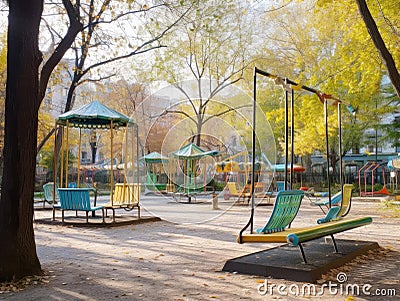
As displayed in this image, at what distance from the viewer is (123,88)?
35906 millimetres

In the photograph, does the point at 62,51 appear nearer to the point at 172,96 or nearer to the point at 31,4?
the point at 31,4

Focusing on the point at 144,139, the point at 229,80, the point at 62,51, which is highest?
the point at 229,80

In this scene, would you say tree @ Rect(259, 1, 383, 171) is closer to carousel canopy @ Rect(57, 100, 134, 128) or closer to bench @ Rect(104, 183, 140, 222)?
carousel canopy @ Rect(57, 100, 134, 128)

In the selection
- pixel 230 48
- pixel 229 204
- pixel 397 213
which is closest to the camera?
pixel 397 213

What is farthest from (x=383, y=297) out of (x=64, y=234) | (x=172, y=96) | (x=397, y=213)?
(x=172, y=96)

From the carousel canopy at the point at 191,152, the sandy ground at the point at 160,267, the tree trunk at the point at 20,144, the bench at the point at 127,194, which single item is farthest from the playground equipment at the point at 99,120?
the tree trunk at the point at 20,144

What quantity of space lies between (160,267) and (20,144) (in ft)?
8.24

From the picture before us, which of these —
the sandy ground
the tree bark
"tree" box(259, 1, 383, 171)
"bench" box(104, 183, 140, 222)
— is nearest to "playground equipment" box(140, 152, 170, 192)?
"tree" box(259, 1, 383, 171)

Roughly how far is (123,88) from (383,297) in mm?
32618

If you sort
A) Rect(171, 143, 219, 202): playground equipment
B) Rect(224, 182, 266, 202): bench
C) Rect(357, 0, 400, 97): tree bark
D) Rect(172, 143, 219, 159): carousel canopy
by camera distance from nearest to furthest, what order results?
1. Rect(357, 0, 400, 97): tree bark
2. Rect(224, 182, 266, 202): bench
3. Rect(172, 143, 219, 159): carousel canopy
4. Rect(171, 143, 219, 202): playground equipment

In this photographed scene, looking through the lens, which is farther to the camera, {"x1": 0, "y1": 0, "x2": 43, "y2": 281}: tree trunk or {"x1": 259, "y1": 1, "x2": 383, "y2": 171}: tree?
{"x1": 259, "y1": 1, "x2": 383, "y2": 171}: tree

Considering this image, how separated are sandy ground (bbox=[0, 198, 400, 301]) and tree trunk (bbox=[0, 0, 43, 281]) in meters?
0.52

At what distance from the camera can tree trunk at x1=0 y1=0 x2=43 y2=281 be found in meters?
5.73

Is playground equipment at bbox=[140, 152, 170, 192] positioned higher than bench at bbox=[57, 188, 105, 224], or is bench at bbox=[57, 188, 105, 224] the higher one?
playground equipment at bbox=[140, 152, 170, 192]
